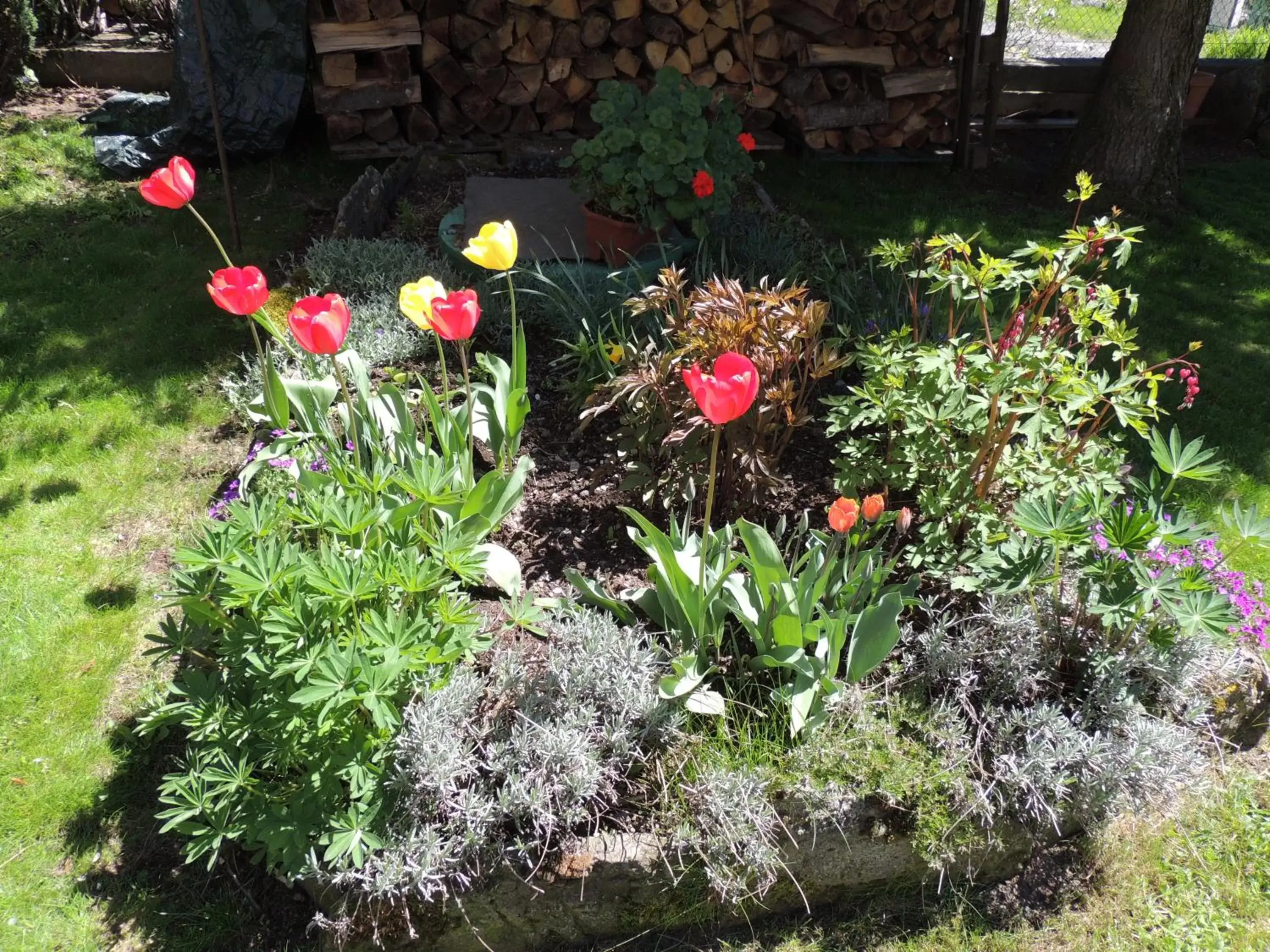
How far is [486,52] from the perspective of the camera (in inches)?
212

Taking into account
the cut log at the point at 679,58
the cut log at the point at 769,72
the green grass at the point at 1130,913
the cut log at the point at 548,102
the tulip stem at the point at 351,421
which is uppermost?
the cut log at the point at 679,58

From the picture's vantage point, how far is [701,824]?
2.08 meters

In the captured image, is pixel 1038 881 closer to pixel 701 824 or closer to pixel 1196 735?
pixel 1196 735

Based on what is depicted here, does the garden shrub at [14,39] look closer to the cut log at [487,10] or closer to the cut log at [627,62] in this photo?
the cut log at [487,10]

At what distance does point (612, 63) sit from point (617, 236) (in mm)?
1990

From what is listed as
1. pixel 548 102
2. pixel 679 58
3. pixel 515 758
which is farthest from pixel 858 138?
pixel 515 758

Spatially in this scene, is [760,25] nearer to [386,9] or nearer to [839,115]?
[839,115]

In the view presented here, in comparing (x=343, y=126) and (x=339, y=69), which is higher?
(x=339, y=69)

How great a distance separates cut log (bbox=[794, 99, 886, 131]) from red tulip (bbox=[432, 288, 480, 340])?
4362mm

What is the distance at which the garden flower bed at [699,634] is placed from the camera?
6.55 feet

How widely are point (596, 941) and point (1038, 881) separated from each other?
1.11m

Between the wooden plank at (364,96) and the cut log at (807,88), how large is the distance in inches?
82.9

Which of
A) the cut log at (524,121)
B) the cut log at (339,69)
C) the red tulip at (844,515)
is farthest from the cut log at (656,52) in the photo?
the red tulip at (844,515)

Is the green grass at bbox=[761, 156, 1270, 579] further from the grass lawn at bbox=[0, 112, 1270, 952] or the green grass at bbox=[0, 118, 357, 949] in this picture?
the green grass at bbox=[0, 118, 357, 949]
